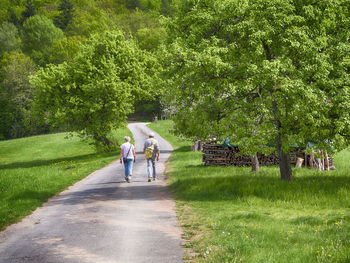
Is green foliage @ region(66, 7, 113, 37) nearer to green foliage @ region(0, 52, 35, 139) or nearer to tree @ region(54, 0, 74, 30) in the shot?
tree @ region(54, 0, 74, 30)

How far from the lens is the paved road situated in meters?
8.30

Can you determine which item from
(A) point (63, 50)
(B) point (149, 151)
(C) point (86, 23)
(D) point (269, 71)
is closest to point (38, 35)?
(C) point (86, 23)

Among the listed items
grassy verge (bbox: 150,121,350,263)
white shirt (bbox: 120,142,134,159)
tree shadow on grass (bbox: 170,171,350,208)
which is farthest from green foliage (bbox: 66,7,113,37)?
tree shadow on grass (bbox: 170,171,350,208)

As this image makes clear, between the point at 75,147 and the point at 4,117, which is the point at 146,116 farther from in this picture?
the point at 75,147

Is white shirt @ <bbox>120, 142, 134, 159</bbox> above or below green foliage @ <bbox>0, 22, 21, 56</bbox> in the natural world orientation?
below

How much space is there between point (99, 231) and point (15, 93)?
70.2 meters

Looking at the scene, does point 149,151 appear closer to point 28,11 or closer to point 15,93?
point 15,93

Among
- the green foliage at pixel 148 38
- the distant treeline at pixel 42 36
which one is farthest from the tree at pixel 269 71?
the green foliage at pixel 148 38

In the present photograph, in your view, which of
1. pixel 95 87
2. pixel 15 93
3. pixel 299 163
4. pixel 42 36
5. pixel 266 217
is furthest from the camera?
pixel 42 36

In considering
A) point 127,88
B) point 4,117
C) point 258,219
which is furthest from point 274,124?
point 4,117

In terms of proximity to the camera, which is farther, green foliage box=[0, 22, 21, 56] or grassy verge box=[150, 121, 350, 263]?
green foliage box=[0, 22, 21, 56]

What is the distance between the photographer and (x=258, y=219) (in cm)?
1100

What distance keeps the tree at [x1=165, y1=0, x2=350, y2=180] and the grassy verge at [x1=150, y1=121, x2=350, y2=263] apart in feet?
5.36

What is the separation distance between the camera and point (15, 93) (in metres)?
74.3
